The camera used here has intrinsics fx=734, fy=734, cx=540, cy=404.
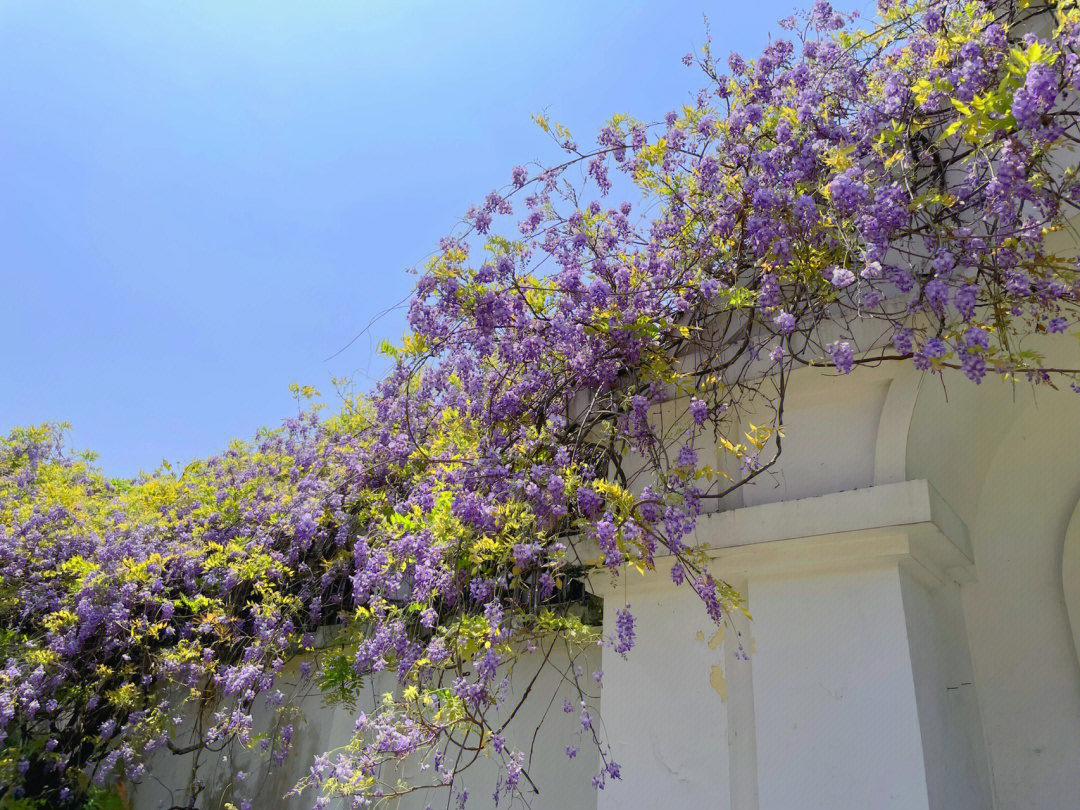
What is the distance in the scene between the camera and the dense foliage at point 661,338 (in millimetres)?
2426

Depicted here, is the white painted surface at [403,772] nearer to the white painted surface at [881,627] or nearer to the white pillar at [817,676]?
the white painted surface at [881,627]

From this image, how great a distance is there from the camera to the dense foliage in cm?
243

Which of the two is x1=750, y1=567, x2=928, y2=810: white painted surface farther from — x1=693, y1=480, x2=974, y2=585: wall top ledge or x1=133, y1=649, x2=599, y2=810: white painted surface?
x1=133, y1=649, x2=599, y2=810: white painted surface

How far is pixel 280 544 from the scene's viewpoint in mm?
5320

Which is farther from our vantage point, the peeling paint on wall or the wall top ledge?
the peeling paint on wall

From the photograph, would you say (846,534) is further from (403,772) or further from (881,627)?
(403,772)

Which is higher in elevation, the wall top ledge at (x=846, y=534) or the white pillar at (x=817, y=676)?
the wall top ledge at (x=846, y=534)

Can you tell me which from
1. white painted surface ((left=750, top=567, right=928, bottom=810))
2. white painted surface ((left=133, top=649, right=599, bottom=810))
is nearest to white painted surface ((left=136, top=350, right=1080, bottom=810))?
white painted surface ((left=750, top=567, right=928, bottom=810))

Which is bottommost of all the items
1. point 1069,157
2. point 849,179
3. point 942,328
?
point 942,328

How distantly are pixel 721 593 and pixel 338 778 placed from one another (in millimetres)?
1919

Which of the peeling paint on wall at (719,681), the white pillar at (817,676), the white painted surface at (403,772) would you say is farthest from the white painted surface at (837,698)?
the white painted surface at (403,772)

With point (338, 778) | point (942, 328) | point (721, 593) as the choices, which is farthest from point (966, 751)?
point (338, 778)

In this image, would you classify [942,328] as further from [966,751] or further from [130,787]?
[130,787]

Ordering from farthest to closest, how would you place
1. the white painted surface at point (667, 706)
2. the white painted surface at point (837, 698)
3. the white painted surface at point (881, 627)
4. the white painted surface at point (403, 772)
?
the white painted surface at point (403, 772) → the white painted surface at point (667, 706) → the white painted surface at point (881, 627) → the white painted surface at point (837, 698)
